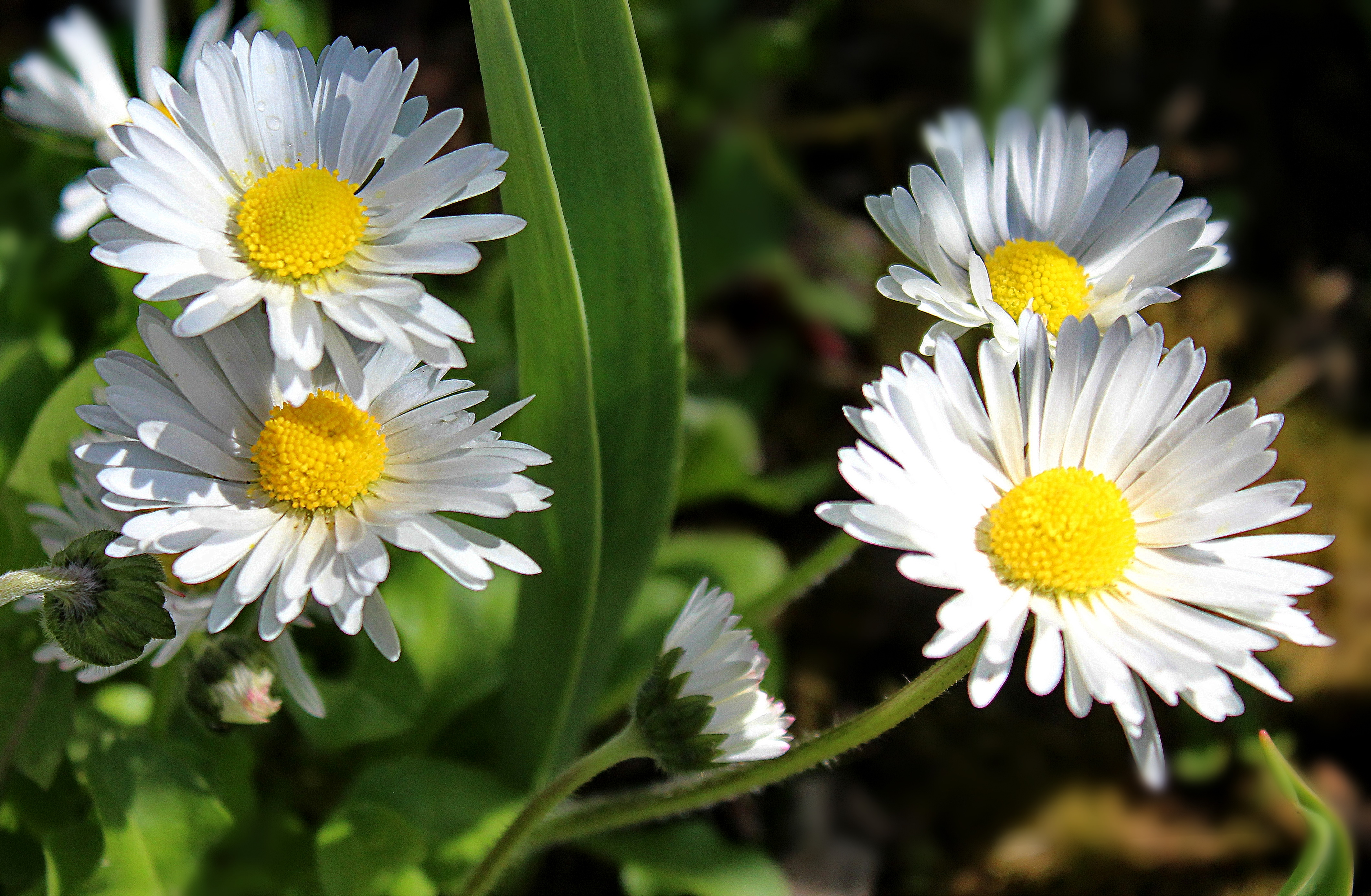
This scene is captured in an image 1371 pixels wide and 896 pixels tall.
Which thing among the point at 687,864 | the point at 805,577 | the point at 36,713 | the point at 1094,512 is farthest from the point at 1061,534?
the point at 36,713

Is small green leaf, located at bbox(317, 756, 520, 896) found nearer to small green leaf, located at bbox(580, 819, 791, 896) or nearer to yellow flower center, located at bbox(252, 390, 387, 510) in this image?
small green leaf, located at bbox(580, 819, 791, 896)

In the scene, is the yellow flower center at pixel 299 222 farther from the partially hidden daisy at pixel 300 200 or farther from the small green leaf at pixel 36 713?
the small green leaf at pixel 36 713

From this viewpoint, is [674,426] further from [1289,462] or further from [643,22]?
[1289,462]

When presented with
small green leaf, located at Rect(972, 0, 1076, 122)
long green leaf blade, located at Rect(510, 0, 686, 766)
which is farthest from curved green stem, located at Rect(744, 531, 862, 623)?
small green leaf, located at Rect(972, 0, 1076, 122)

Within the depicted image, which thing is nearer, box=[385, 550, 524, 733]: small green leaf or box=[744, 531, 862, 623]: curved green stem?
box=[744, 531, 862, 623]: curved green stem

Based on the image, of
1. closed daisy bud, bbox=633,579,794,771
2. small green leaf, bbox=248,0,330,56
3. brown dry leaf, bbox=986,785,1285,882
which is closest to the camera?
closed daisy bud, bbox=633,579,794,771

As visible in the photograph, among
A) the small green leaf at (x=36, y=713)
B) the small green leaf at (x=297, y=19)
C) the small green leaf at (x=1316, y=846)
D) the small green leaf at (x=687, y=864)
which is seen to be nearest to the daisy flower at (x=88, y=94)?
the small green leaf at (x=297, y=19)

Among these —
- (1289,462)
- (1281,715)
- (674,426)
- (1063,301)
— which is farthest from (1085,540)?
(1289,462)

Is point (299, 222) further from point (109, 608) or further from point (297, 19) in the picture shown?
point (297, 19)
